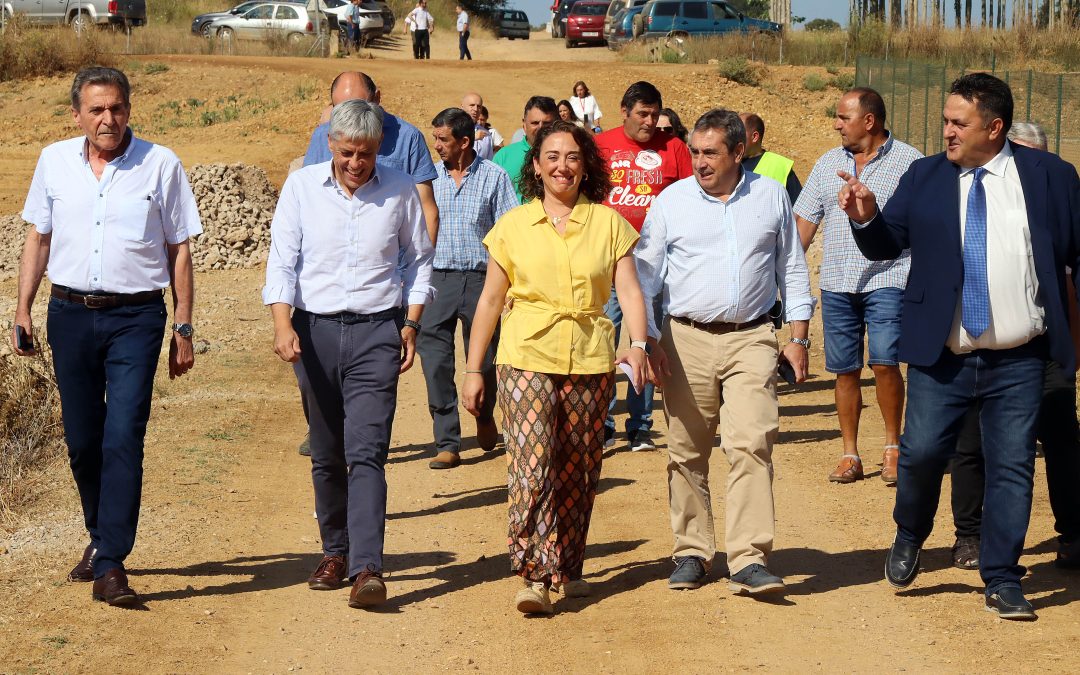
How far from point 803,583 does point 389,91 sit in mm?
26595

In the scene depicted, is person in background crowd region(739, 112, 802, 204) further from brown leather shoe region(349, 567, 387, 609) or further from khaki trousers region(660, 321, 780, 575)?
brown leather shoe region(349, 567, 387, 609)

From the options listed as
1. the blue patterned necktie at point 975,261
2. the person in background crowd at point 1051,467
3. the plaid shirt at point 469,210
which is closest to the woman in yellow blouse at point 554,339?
the blue patterned necktie at point 975,261

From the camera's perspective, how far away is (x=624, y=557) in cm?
684

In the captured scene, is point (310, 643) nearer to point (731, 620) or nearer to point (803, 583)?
point (731, 620)

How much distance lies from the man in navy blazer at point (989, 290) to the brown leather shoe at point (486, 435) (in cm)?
375

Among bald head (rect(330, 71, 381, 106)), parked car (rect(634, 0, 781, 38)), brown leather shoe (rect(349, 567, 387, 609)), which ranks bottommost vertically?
brown leather shoe (rect(349, 567, 387, 609))

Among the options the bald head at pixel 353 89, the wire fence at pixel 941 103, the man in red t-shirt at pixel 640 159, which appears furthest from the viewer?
the wire fence at pixel 941 103

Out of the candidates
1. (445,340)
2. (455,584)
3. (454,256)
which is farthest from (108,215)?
(445,340)

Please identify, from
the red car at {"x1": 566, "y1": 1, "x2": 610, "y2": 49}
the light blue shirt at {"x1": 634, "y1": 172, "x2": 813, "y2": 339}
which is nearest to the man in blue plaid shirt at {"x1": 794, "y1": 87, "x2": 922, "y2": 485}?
the light blue shirt at {"x1": 634, "y1": 172, "x2": 813, "y2": 339}

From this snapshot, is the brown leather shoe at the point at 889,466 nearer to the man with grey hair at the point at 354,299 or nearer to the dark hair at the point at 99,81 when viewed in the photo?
the man with grey hair at the point at 354,299

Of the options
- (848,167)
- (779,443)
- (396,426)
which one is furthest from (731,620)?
(396,426)

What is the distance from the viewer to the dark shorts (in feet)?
26.3

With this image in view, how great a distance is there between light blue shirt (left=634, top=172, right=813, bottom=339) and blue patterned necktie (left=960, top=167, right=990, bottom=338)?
0.72m

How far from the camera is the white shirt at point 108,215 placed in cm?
593
